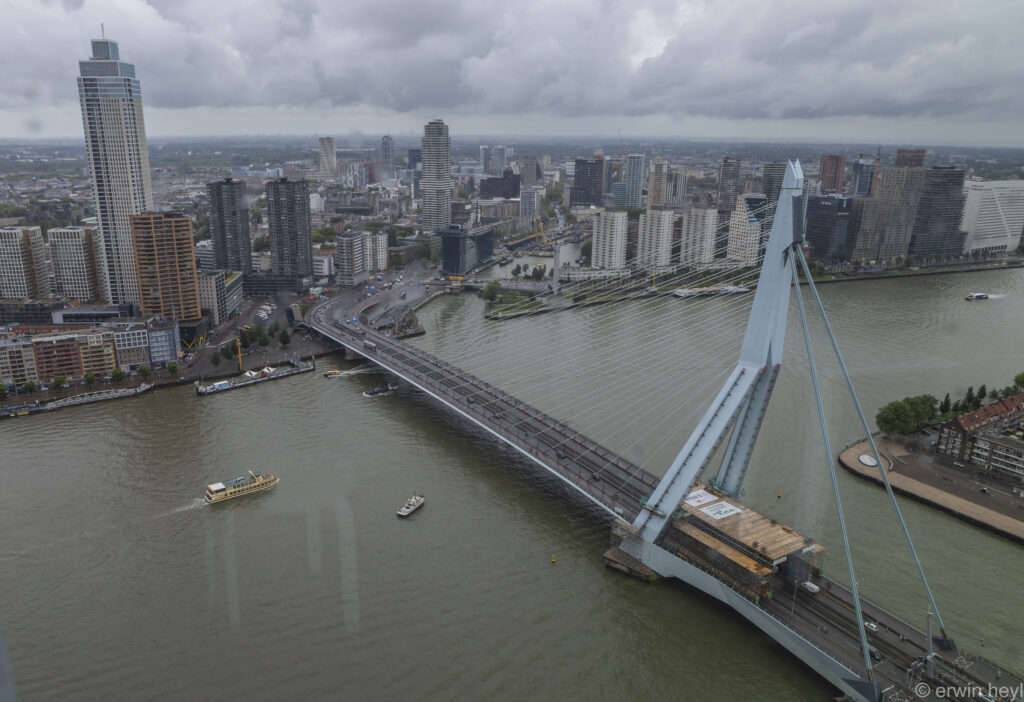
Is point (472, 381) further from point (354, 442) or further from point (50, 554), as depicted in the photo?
point (50, 554)

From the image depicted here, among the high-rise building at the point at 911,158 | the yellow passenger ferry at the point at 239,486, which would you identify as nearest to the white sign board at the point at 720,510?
the yellow passenger ferry at the point at 239,486

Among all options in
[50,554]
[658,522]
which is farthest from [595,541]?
[50,554]

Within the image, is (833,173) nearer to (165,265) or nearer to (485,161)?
(485,161)

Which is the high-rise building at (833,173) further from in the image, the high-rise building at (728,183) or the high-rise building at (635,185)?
the high-rise building at (635,185)

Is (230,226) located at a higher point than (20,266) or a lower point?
higher

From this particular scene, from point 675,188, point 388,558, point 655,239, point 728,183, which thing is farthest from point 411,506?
point 675,188

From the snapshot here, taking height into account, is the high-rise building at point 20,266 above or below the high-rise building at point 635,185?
below

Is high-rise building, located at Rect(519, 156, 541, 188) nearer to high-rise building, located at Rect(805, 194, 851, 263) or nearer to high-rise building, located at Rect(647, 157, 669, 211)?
high-rise building, located at Rect(647, 157, 669, 211)
